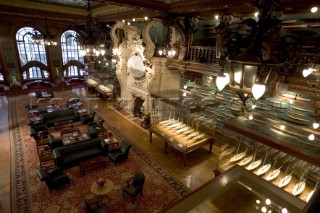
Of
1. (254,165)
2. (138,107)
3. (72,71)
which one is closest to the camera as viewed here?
(254,165)

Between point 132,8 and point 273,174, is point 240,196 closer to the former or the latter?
point 273,174

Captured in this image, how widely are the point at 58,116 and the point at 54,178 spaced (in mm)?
5481

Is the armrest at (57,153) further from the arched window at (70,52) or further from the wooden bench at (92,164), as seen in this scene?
the arched window at (70,52)

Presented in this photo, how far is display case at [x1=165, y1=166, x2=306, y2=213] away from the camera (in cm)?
210

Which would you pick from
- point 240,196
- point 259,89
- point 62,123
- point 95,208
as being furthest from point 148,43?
point 240,196

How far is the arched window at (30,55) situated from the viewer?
647 inches

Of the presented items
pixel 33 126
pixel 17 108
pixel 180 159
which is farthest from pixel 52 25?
pixel 180 159

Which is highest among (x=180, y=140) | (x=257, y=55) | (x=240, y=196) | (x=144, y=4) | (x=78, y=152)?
(x=144, y=4)

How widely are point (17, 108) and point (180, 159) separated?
37.4ft

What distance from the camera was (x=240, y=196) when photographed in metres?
2.48

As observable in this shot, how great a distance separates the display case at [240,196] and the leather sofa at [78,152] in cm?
603

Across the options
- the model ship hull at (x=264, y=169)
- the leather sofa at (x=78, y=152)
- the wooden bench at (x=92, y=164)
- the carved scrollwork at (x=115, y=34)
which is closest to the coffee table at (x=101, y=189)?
the wooden bench at (x=92, y=164)

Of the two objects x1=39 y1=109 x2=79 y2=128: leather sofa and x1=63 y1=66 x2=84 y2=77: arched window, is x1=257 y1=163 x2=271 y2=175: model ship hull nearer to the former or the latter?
x1=39 y1=109 x2=79 y2=128: leather sofa

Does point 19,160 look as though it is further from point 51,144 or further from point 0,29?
point 0,29
